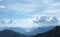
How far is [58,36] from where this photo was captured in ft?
198

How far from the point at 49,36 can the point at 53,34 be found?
3170 millimetres

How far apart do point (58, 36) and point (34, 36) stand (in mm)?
19405

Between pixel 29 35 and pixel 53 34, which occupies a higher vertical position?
pixel 53 34

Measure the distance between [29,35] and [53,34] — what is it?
82.0 ft

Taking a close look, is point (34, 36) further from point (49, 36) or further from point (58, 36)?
point (49, 36)

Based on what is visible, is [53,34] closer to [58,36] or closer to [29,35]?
[58,36]

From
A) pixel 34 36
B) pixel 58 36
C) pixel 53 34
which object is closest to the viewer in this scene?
pixel 34 36

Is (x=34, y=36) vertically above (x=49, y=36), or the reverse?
(x=49, y=36)

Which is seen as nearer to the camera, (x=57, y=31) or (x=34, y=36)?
(x=34, y=36)

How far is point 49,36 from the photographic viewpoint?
69562mm

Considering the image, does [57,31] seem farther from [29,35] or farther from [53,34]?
[29,35]

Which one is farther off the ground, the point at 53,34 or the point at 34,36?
the point at 53,34

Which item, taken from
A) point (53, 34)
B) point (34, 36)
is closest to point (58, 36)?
point (53, 34)

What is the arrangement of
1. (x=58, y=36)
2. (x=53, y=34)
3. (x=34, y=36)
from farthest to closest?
1. (x=53, y=34)
2. (x=58, y=36)
3. (x=34, y=36)
